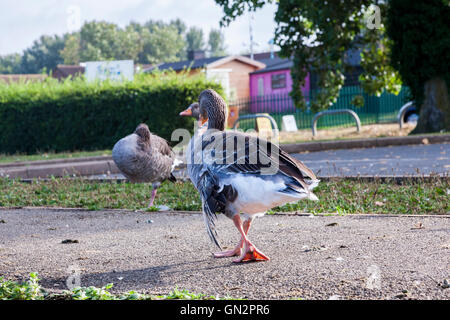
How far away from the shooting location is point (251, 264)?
4910 millimetres

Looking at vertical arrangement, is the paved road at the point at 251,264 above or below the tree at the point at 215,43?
below

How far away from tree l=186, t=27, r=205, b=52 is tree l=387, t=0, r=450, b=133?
130 meters

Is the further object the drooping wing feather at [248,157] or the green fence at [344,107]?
the green fence at [344,107]

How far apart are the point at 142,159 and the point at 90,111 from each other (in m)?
13.2

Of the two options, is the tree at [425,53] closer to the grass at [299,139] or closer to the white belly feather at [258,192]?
the grass at [299,139]

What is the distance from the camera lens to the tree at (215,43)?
152625 mm

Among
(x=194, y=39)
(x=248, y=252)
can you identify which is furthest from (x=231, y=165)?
(x=194, y=39)

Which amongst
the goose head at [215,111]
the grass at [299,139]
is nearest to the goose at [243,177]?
the goose head at [215,111]

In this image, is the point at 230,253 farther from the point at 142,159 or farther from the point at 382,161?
the point at 382,161

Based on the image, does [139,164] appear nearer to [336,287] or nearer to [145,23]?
[336,287]

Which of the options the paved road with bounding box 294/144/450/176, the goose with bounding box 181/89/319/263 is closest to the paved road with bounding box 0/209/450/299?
the goose with bounding box 181/89/319/263

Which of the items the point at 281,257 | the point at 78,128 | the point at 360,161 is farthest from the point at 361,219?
the point at 78,128

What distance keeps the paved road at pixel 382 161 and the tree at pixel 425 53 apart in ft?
12.8

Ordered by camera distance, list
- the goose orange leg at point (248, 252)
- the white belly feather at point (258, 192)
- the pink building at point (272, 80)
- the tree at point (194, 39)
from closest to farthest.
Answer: the white belly feather at point (258, 192) < the goose orange leg at point (248, 252) < the pink building at point (272, 80) < the tree at point (194, 39)
